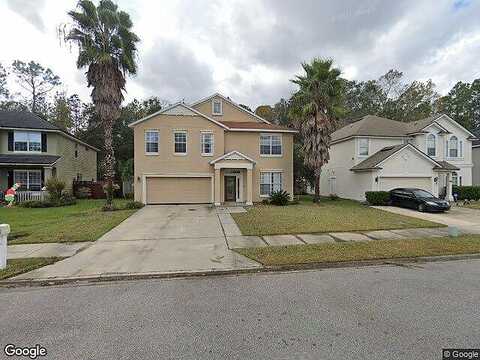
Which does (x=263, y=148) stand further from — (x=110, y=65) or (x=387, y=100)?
(x=387, y=100)

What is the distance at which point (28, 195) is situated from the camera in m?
21.1

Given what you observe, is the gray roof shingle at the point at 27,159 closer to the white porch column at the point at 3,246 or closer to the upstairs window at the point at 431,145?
the white porch column at the point at 3,246

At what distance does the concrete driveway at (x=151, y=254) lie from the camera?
627cm

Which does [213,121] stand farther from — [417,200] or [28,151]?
[28,151]

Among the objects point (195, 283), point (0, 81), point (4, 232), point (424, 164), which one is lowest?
point (195, 283)

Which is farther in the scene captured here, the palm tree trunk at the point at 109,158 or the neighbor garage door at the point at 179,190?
the neighbor garage door at the point at 179,190

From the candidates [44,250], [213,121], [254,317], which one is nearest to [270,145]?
[213,121]

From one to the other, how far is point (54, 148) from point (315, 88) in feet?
70.1

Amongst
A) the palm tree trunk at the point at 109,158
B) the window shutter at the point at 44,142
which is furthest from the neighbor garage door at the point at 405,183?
the window shutter at the point at 44,142

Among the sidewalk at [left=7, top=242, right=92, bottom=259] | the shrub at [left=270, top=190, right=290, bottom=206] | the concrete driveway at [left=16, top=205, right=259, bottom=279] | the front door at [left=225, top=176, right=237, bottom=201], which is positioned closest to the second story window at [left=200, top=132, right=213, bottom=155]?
the front door at [left=225, top=176, right=237, bottom=201]

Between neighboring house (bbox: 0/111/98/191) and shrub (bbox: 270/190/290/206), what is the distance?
55.7 ft

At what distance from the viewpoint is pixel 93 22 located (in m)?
15.8

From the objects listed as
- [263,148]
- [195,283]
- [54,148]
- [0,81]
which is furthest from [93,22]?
[0,81]

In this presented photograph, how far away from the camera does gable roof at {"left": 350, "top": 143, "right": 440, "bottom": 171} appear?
21125 mm
